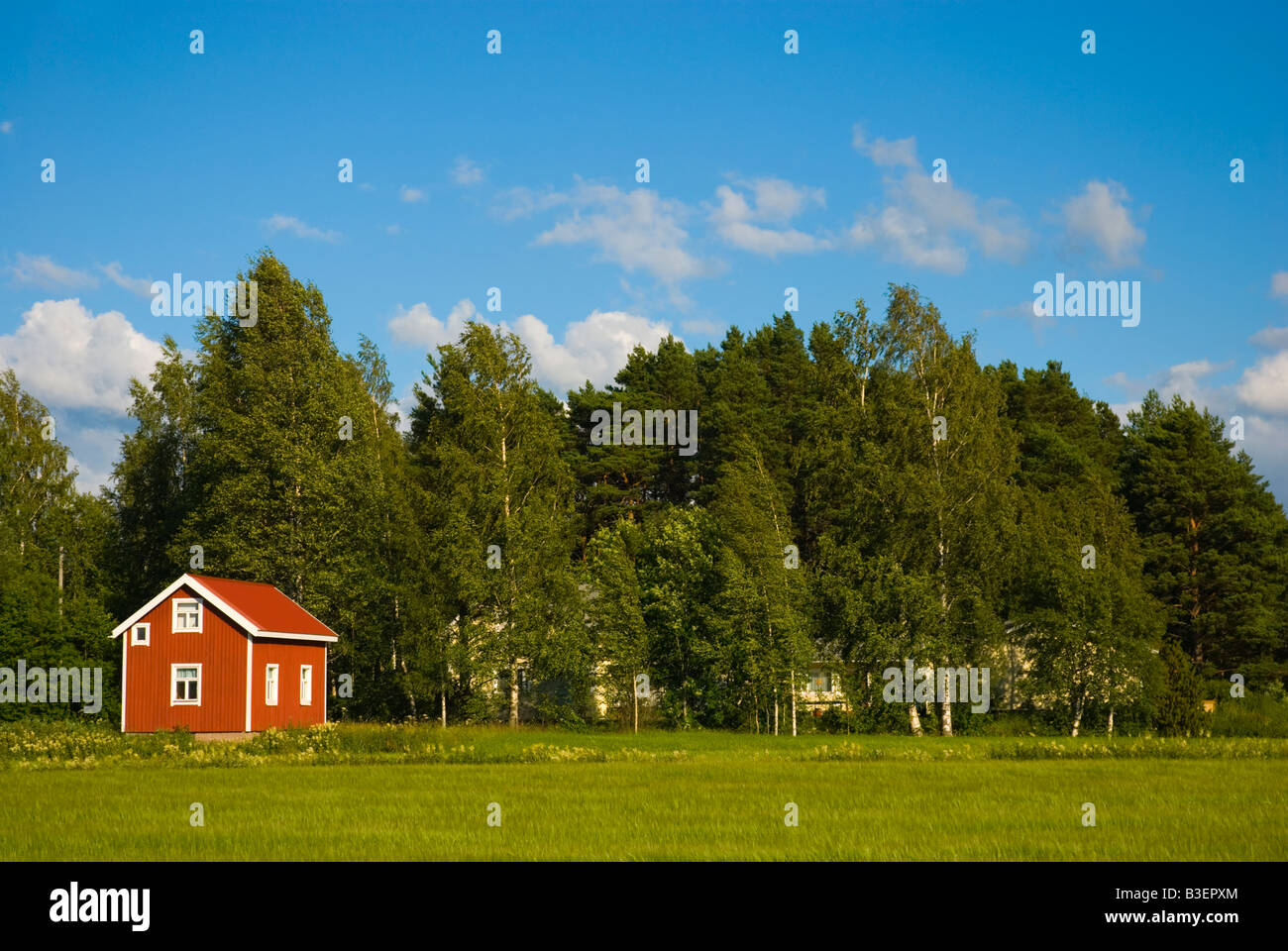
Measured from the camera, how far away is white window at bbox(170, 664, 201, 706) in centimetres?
4616

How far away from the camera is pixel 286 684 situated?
160 ft

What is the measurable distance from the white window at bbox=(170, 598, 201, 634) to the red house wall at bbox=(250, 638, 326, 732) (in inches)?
98.5

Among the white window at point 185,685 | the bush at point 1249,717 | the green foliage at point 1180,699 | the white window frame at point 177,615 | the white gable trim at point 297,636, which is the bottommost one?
the bush at point 1249,717

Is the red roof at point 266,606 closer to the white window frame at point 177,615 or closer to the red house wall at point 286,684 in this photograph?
the red house wall at point 286,684

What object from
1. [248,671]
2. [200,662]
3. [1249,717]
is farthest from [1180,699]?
[200,662]

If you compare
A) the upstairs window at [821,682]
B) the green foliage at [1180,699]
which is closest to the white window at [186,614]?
the upstairs window at [821,682]

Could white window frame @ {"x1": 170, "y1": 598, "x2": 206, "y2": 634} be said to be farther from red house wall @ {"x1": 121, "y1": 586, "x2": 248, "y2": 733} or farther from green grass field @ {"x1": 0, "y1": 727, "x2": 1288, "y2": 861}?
green grass field @ {"x1": 0, "y1": 727, "x2": 1288, "y2": 861}

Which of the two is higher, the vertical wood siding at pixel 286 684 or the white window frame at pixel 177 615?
the white window frame at pixel 177 615

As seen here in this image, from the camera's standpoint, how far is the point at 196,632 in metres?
46.5

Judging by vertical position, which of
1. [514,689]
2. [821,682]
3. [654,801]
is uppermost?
[654,801]

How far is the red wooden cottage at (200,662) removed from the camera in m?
45.9

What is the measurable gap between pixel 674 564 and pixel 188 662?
21231 millimetres

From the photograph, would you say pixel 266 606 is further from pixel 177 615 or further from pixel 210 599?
pixel 177 615
